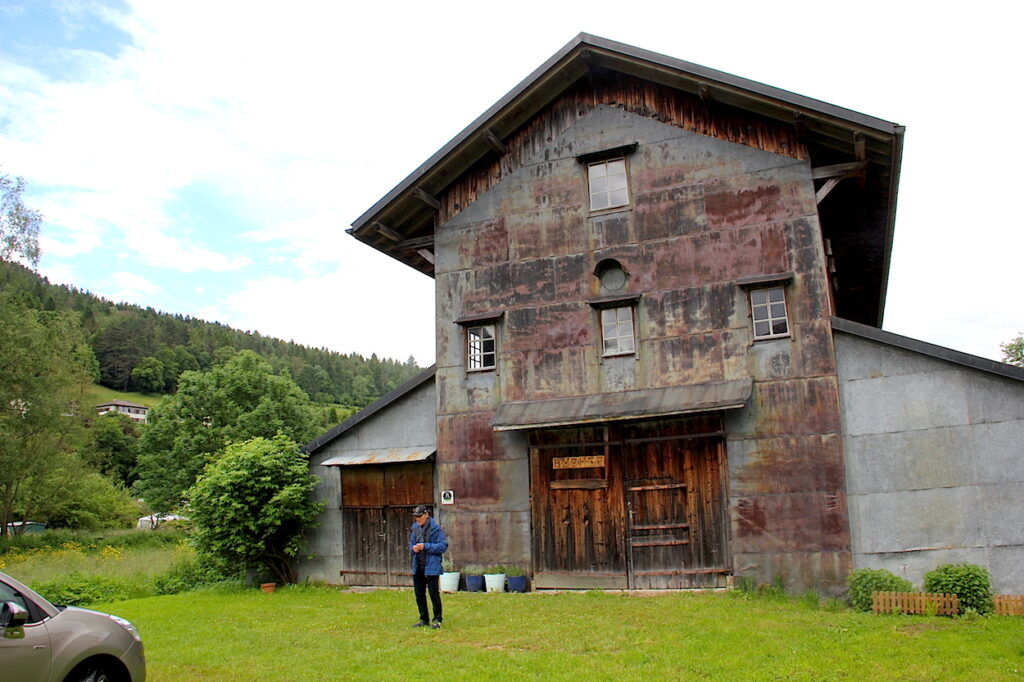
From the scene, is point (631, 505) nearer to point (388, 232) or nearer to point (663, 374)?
point (663, 374)

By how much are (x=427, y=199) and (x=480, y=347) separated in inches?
135

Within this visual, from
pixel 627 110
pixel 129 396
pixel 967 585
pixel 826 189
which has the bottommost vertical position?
pixel 967 585

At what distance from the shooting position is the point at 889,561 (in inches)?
499

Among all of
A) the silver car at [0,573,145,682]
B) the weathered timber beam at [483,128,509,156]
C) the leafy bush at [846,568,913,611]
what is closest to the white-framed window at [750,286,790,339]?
the leafy bush at [846,568,913,611]

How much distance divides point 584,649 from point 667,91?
10875 millimetres

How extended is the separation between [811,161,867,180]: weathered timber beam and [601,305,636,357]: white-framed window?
4154 millimetres

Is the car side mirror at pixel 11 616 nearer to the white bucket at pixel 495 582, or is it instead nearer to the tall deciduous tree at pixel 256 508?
the white bucket at pixel 495 582

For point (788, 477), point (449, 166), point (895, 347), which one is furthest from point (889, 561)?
point (449, 166)

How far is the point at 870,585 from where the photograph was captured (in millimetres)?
12305

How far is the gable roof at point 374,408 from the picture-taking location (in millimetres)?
16875

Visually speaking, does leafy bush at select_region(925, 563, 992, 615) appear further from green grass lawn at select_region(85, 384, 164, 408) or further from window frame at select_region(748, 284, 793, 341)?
green grass lawn at select_region(85, 384, 164, 408)

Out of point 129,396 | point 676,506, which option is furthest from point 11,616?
point 129,396

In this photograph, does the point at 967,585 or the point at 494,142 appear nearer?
the point at 967,585

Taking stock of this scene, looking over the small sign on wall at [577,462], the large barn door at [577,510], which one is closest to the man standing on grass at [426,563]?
the large barn door at [577,510]
